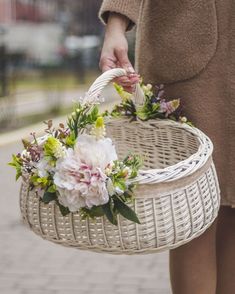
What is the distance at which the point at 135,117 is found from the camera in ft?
7.79

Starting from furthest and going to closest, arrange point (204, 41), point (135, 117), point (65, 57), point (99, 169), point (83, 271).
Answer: point (65, 57), point (83, 271), point (135, 117), point (204, 41), point (99, 169)

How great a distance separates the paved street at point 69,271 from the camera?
3412mm

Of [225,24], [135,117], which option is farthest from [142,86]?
[225,24]

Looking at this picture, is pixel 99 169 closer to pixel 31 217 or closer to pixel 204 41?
pixel 31 217

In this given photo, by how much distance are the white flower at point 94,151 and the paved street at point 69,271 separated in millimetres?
1684

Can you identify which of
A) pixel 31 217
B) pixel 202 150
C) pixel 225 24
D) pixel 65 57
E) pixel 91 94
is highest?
pixel 225 24

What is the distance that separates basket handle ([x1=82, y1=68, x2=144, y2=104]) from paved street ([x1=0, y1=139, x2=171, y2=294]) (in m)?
1.39

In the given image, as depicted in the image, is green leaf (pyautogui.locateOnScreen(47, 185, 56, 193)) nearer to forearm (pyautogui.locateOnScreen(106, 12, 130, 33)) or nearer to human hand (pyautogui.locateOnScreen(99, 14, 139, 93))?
human hand (pyautogui.locateOnScreen(99, 14, 139, 93))

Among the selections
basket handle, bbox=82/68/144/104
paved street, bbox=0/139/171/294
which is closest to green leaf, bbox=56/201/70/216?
basket handle, bbox=82/68/144/104

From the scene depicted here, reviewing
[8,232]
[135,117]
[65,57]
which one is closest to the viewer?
[135,117]

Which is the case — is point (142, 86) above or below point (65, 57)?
above

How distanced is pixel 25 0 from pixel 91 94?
12446 millimetres

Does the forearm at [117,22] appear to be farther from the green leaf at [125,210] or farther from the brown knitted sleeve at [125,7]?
the green leaf at [125,210]

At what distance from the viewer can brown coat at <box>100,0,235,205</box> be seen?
213cm
